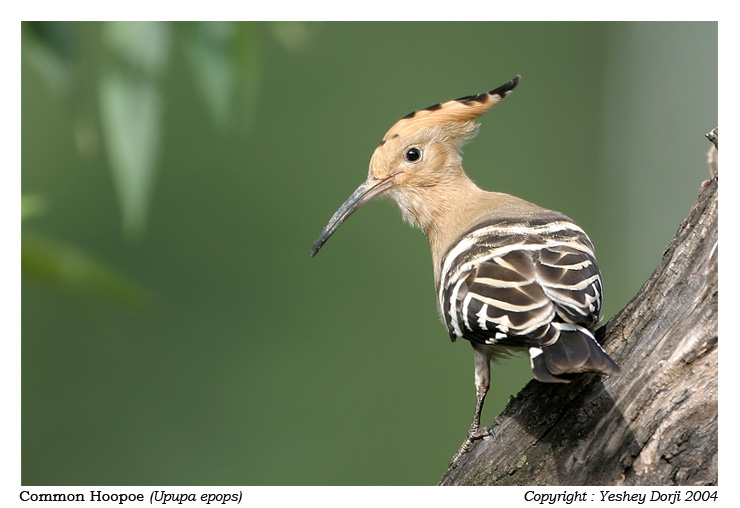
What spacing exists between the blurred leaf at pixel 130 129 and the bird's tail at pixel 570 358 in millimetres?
732

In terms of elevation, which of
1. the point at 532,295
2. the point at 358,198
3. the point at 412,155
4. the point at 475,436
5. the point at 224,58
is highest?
the point at 224,58

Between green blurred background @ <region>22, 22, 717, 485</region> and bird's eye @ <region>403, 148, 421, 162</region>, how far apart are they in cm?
186

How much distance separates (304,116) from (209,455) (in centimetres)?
202

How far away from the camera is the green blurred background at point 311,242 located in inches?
160

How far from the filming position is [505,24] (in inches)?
198

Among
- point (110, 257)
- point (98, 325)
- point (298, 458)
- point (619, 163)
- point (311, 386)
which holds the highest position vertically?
point (619, 163)

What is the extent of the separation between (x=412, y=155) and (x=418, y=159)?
18 mm

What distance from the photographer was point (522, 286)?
4.38 feet

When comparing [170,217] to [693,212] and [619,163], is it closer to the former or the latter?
[619,163]

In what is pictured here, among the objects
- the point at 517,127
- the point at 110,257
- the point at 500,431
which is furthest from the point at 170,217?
the point at 500,431

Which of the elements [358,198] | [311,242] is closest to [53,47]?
[358,198]

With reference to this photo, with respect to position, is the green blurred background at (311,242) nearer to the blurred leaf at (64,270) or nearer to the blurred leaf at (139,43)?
the blurred leaf at (64,270)

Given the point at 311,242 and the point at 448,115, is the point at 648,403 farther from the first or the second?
the point at 311,242

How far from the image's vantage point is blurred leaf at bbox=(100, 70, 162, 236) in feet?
4.85
